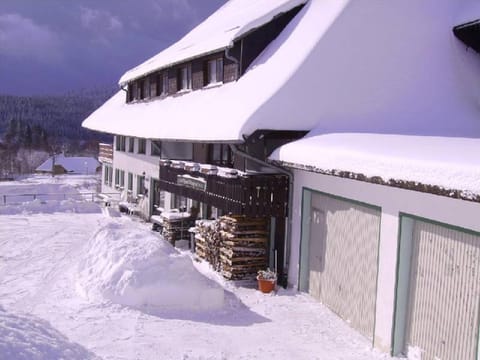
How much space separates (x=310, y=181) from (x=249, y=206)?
5.27 ft

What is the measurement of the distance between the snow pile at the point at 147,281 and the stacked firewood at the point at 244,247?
1976 millimetres

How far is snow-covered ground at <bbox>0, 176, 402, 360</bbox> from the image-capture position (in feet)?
26.2

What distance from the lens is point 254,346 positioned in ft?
28.1

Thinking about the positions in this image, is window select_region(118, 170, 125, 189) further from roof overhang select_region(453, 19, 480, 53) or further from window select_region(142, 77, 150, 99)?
roof overhang select_region(453, 19, 480, 53)

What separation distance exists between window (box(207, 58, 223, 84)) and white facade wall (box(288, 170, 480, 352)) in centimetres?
725

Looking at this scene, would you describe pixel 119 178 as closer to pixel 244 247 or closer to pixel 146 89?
pixel 146 89

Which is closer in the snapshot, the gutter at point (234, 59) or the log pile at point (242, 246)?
the log pile at point (242, 246)

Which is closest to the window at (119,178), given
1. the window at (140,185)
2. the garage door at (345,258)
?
the window at (140,185)

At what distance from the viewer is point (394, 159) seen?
7.47 m

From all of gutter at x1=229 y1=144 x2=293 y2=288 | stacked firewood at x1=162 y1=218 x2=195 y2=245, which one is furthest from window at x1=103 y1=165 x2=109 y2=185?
gutter at x1=229 y1=144 x2=293 y2=288

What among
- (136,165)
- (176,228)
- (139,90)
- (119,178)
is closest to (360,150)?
(176,228)

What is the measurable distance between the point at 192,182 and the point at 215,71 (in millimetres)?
4166

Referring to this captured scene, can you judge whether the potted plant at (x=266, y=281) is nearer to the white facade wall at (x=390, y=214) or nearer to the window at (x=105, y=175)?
the white facade wall at (x=390, y=214)

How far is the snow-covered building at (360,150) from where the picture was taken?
7355 millimetres
